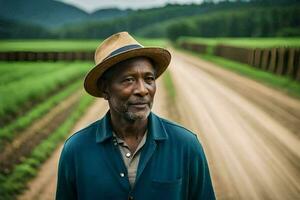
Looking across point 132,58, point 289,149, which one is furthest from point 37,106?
point 132,58

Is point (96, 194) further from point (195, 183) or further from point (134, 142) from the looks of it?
point (195, 183)

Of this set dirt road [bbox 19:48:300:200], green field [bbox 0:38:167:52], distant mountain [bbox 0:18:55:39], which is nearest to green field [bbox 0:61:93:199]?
dirt road [bbox 19:48:300:200]

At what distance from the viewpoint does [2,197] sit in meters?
5.96

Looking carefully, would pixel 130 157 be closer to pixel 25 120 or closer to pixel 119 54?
pixel 119 54

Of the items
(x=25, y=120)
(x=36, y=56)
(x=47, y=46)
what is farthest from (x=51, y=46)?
(x=25, y=120)

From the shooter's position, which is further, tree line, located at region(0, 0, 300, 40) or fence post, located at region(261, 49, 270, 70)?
tree line, located at region(0, 0, 300, 40)

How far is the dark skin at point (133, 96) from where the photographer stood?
2445mm

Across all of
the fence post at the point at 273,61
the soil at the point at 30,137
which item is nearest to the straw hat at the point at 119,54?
the soil at the point at 30,137

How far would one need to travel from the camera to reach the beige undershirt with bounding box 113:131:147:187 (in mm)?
2289

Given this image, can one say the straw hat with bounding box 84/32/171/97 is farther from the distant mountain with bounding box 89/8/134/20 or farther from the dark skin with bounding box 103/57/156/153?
the distant mountain with bounding box 89/8/134/20

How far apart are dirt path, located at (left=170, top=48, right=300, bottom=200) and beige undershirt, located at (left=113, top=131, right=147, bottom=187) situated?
3.90 meters

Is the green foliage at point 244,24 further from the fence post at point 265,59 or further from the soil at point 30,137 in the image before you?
the soil at point 30,137

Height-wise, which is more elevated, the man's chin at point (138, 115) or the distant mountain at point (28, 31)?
the man's chin at point (138, 115)

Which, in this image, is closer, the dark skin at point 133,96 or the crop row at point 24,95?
the dark skin at point 133,96
